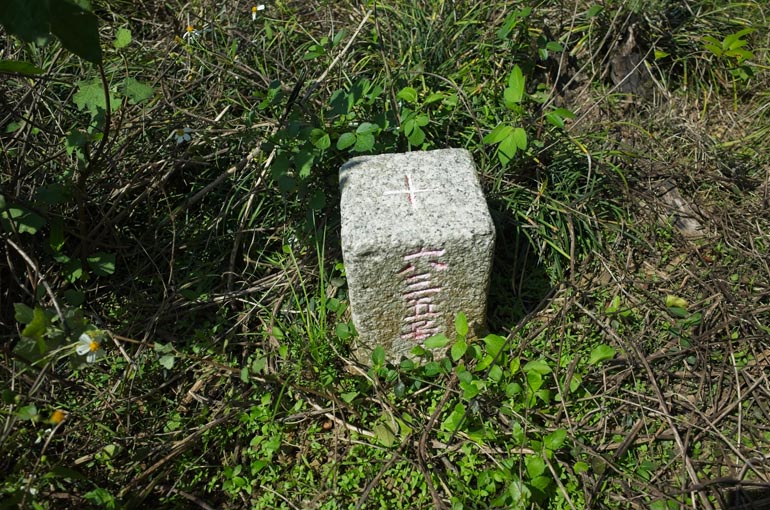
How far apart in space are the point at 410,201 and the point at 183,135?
3.63ft

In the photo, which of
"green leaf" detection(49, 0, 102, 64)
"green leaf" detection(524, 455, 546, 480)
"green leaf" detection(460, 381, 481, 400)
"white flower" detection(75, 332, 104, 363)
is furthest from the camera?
"green leaf" detection(460, 381, 481, 400)

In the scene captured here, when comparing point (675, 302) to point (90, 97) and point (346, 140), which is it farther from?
point (90, 97)

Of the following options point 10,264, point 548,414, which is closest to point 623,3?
point 548,414

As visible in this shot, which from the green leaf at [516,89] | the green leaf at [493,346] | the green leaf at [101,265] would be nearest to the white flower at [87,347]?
the green leaf at [101,265]

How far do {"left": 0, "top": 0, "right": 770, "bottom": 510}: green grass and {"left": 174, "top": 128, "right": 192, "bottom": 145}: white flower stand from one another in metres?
0.02

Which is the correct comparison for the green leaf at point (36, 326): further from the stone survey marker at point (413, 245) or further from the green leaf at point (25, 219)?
the stone survey marker at point (413, 245)

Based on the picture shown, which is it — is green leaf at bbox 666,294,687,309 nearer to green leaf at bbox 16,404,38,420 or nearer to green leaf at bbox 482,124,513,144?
green leaf at bbox 482,124,513,144

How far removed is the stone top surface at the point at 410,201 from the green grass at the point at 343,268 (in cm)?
23

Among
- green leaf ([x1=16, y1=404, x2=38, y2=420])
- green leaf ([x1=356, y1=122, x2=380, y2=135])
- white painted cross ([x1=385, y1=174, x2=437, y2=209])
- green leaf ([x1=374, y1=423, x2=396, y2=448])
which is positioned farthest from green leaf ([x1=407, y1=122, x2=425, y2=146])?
green leaf ([x1=16, y1=404, x2=38, y2=420])

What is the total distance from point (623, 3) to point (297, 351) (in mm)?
2244

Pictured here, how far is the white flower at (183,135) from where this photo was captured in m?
2.40

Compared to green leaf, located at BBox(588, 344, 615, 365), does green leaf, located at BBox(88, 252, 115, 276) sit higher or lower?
higher

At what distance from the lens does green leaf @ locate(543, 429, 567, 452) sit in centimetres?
181

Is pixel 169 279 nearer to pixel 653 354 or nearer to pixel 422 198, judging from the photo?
pixel 422 198
